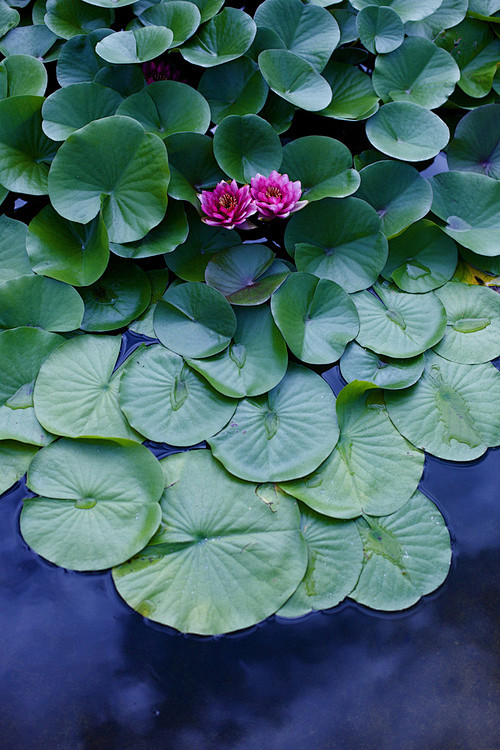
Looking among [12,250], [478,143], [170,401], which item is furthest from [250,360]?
[478,143]

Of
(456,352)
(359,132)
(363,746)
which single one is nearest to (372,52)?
(359,132)

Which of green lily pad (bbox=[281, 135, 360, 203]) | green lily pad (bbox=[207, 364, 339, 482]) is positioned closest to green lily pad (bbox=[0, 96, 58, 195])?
green lily pad (bbox=[281, 135, 360, 203])

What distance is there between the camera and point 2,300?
1907 mm

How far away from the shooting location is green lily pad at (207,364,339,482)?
170 cm

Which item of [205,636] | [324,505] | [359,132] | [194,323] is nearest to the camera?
[205,636]

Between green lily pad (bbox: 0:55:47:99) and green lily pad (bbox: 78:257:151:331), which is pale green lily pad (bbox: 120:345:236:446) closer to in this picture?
green lily pad (bbox: 78:257:151:331)

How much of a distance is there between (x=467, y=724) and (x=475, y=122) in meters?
2.48

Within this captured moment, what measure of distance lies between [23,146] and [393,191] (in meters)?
1.59

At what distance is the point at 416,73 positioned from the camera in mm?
2482

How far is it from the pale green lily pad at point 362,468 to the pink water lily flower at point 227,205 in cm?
76

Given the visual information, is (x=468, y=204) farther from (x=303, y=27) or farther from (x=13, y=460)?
(x=13, y=460)

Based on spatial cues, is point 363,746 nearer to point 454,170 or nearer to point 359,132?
point 454,170

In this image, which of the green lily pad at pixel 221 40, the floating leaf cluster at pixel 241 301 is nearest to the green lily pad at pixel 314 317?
the floating leaf cluster at pixel 241 301

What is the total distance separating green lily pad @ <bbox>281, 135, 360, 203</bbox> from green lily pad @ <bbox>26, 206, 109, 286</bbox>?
2.76 feet
